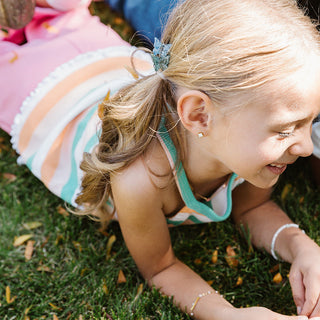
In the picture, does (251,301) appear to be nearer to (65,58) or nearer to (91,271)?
(91,271)

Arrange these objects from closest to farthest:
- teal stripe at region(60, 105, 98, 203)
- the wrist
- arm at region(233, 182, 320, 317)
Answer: arm at region(233, 182, 320, 317)
the wrist
teal stripe at region(60, 105, 98, 203)

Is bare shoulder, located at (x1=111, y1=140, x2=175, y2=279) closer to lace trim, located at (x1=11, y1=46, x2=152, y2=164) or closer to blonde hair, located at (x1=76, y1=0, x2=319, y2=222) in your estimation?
blonde hair, located at (x1=76, y1=0, x2=319, y2=222)

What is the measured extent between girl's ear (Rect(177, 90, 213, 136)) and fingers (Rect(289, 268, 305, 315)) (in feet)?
2.07

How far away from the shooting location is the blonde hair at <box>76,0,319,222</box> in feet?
4.48

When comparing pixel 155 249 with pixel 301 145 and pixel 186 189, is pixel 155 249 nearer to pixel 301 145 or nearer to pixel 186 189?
pixel 186 189

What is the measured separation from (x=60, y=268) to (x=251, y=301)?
81 cm

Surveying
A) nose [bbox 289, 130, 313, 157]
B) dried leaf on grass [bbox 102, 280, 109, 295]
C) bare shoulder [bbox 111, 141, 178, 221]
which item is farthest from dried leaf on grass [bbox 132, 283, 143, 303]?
nose [bbox 289, 130, 313, 157]

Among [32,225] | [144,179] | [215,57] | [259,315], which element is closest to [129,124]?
[144,179]

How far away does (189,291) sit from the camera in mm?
1813

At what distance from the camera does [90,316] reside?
1.83 m

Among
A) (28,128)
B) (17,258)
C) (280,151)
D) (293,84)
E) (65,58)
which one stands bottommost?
(17,258)

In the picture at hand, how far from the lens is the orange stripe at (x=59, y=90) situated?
2234mm

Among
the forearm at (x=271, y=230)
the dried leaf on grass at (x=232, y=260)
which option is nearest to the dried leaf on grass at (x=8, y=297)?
the dried leaf on grass at (x=232, y=260)

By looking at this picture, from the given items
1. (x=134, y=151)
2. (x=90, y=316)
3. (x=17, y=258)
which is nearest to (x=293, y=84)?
(x=134, y=151)
